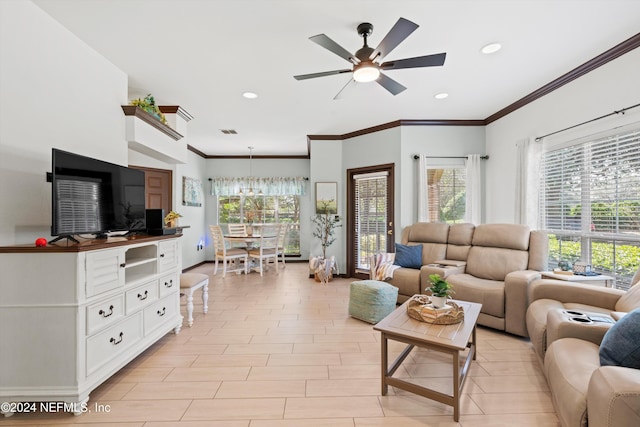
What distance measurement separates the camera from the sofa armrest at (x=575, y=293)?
6.99 ft

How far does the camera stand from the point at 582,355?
152cm

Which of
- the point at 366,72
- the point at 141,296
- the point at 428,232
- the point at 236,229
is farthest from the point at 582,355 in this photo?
the point at 236,229

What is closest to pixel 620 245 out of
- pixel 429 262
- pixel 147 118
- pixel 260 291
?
pixel 429 262

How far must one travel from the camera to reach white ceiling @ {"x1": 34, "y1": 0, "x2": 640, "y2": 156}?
2.08 m

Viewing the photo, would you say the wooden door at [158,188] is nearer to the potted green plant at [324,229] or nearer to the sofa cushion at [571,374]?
the potted green plant at [324,229]

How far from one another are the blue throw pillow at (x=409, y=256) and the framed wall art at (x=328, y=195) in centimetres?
180

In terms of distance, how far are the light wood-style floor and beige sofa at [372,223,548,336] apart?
323mm

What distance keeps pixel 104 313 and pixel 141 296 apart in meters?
0.39

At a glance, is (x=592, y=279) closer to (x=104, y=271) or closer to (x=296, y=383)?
(x=296, y=383)

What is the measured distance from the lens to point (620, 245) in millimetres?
2672

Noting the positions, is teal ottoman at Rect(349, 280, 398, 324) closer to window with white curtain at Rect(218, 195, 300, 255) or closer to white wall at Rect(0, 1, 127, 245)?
white wall at Rect(0, 1, 127, 245)

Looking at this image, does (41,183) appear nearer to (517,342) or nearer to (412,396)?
(412,396)

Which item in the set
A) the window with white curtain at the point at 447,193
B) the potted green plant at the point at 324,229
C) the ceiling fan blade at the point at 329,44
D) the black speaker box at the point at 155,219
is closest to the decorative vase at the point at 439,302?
the ceiling fan blade at the point at 329,44

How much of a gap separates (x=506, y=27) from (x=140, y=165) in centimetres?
510
